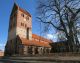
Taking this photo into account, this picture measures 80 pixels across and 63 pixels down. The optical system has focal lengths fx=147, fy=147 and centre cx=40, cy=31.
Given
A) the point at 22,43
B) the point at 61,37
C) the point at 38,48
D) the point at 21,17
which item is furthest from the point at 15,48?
the point at 61,37

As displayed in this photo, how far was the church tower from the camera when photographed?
62.0 m

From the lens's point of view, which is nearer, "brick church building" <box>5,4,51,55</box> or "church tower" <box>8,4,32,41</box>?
"brick church building" <box>5,4,51,55</box>

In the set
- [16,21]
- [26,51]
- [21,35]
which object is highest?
[16,21]

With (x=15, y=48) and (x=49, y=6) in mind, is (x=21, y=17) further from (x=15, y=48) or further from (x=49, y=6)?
(x=49, y=6)

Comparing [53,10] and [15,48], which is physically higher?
[53,10]

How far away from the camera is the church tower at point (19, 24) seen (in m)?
62.0

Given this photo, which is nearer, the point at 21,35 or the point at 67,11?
the point at 67,11

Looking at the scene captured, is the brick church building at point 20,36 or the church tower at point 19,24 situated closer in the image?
the brick church building at point 20,36

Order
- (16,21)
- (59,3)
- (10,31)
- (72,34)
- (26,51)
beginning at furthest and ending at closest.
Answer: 1. (10,31)
2. (16,21)
3. (26,51)
4. (59,3)
5. (72,34)

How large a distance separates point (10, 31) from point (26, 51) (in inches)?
577

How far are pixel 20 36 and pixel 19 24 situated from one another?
5.18 m

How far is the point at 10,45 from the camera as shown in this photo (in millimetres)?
63531

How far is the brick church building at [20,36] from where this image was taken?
5828 centimetres

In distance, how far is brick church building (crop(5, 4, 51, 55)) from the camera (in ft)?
191
